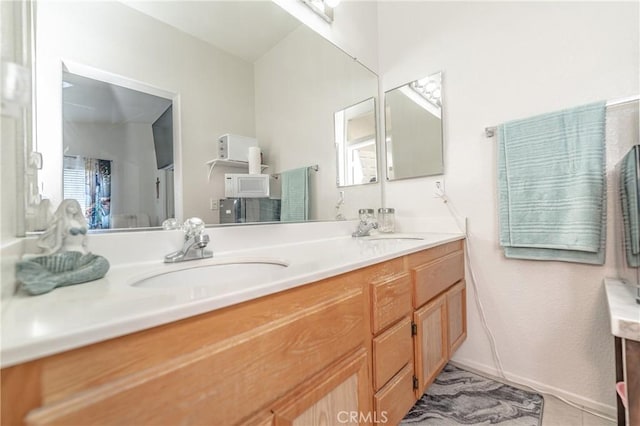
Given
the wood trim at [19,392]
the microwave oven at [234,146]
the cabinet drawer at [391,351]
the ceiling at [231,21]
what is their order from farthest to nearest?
the microwave oven at [234,146], the ceiling at [231,21], the cabinet drawer at [391,351], the wood trim at [19,392]

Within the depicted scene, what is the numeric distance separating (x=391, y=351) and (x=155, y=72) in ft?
4.10

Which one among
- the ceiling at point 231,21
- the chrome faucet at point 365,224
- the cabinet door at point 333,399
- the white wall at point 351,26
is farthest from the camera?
the chrome faucet at point 365,224

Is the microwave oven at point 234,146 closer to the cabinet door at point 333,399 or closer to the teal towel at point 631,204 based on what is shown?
the cabinet door at point 333,399

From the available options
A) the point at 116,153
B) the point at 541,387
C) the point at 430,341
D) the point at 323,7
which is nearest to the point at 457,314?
the point at 430,341

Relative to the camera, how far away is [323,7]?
148cm

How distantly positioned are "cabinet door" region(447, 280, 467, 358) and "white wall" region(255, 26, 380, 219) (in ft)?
2.30

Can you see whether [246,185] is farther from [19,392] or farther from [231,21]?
[19,392]

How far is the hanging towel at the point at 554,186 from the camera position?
Result: 108 cm

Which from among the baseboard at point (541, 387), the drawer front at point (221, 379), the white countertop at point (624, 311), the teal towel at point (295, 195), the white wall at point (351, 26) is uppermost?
the white wall at point (351, 26)

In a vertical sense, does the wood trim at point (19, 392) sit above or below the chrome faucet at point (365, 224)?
below

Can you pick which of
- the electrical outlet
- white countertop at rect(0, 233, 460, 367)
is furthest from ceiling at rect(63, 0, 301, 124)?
the electrical outlet

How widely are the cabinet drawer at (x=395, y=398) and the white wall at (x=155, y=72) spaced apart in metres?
0.85

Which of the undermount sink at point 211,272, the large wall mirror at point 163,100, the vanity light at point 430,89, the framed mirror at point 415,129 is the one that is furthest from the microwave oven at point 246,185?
the vanity light at point 430,89

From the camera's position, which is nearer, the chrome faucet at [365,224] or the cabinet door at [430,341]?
the cabinet door at [430,341]
